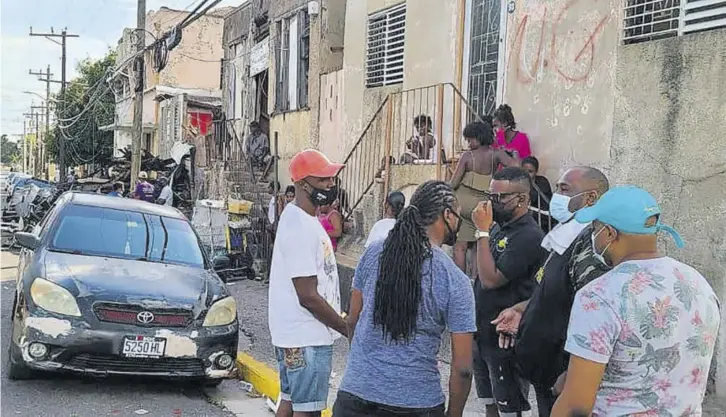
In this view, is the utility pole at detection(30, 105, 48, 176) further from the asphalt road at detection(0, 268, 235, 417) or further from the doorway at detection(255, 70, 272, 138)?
the asphalt road at detection(0, 268, 235, 417)

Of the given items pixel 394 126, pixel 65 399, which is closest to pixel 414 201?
pixel 65 399

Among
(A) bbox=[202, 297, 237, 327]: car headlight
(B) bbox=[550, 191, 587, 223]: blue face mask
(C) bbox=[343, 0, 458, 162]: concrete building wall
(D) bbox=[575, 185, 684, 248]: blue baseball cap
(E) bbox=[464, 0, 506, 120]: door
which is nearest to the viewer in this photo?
(D) bbox=[575, 185, 684, 248]: blue baseball cap

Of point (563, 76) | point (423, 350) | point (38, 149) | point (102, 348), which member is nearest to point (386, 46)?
point (563, 76)

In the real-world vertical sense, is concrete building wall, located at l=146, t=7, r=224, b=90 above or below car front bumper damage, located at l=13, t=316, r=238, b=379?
above

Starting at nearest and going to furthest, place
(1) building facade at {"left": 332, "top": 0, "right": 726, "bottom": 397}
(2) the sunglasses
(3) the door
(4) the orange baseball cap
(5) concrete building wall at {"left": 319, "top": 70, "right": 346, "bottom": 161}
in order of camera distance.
Answer: (4) the orange baseball cap
(2) the sunglasses
(1) building facade at {"left": 332, "top": 0, "right": 726, "bottom": 397}
(3) the door
(5) concrete building wall at {"left": 319, "top": 70, "right": 346, "bottom": 161}

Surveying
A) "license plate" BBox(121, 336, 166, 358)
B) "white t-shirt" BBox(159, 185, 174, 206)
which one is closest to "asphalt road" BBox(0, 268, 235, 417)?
"license plate" BBox(121, 336, 166, 358)

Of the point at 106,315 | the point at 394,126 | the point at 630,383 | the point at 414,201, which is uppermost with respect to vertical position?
the point at 394,126

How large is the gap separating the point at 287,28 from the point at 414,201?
13906mm

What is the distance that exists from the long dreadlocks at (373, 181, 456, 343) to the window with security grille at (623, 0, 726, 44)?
3868mm

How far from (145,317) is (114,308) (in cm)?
25

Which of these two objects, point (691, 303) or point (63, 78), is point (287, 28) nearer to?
point (691, 303)

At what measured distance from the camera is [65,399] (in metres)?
6.22

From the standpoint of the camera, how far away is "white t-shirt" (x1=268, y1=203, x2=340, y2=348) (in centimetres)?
391

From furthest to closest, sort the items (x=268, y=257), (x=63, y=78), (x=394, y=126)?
(x=63, y=78), (x=268, y=257), (x=394, y=126)
